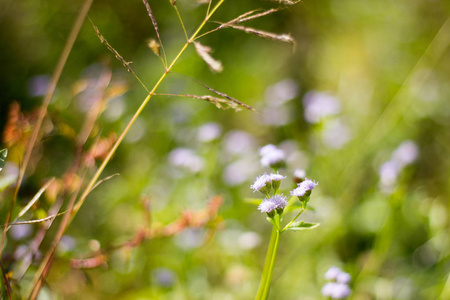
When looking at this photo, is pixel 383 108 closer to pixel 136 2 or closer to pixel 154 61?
pixel 154 61

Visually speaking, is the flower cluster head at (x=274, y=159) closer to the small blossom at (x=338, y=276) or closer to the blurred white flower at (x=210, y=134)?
the small blossom at (x=338, y=276)

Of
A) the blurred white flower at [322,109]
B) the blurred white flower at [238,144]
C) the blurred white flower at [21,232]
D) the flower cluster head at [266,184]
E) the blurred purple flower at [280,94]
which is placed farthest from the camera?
the blurred purple flower at [280,94]

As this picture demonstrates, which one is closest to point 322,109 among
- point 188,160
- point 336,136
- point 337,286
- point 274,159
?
point 336,136

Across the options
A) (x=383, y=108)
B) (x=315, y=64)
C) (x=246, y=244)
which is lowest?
A: (x=246, y=244)

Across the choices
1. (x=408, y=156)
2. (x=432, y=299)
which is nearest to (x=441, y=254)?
(x=432, y=299)

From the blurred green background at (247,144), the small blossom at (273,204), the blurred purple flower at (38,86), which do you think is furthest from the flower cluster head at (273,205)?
the blurred purple flower at (38,86)

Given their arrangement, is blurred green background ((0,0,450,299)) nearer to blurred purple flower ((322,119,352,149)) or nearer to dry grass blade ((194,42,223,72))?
blurred purple flower ((322,119,352,149))
